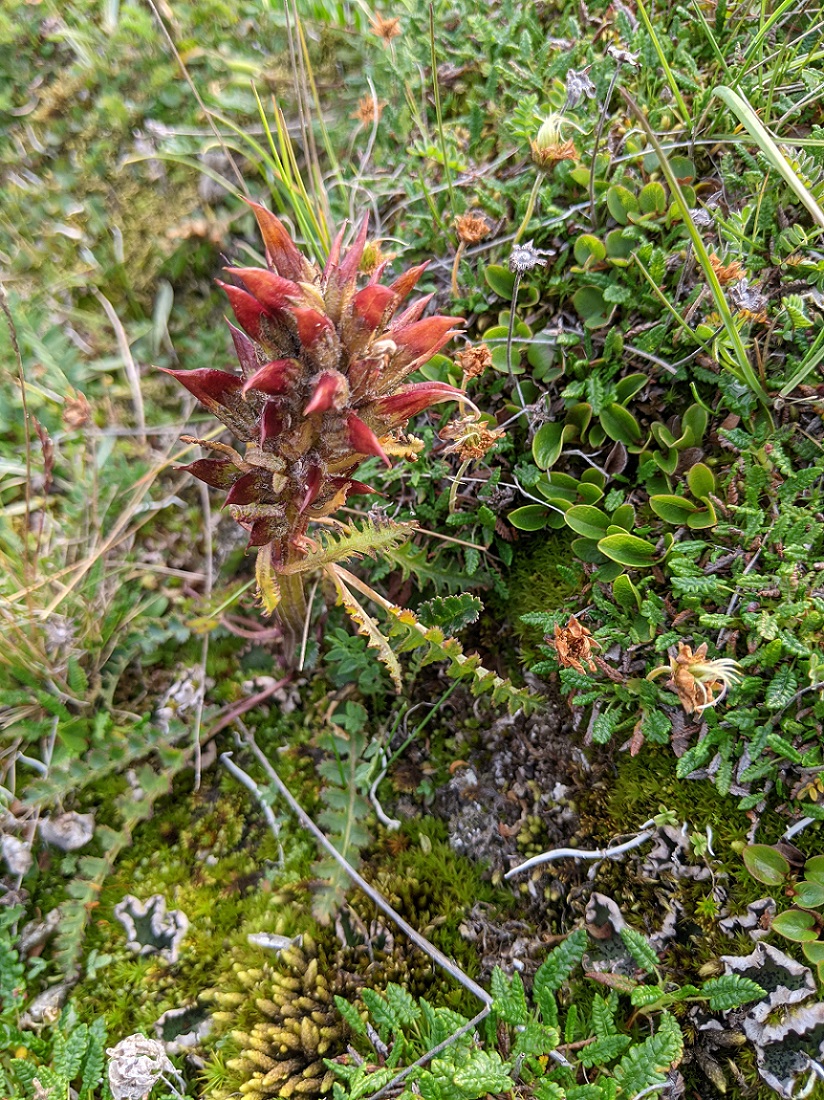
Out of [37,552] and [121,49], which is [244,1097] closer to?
[37,552]

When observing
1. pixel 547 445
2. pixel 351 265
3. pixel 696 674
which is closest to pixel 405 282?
pixel 351 265

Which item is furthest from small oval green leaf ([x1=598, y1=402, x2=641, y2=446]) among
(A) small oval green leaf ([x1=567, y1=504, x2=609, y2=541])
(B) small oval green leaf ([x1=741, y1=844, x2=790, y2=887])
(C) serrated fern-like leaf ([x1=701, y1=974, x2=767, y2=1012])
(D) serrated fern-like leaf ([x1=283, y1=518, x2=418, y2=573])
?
(C) serrated fern-like leaf ([x1=701, y1=974, x2=767, y2=1012])

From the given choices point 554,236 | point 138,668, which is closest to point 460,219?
point 554,236

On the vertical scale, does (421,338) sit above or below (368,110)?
below

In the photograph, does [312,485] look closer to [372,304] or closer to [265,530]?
[265,530]

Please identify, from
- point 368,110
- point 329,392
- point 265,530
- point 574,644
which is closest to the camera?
point 329,392
